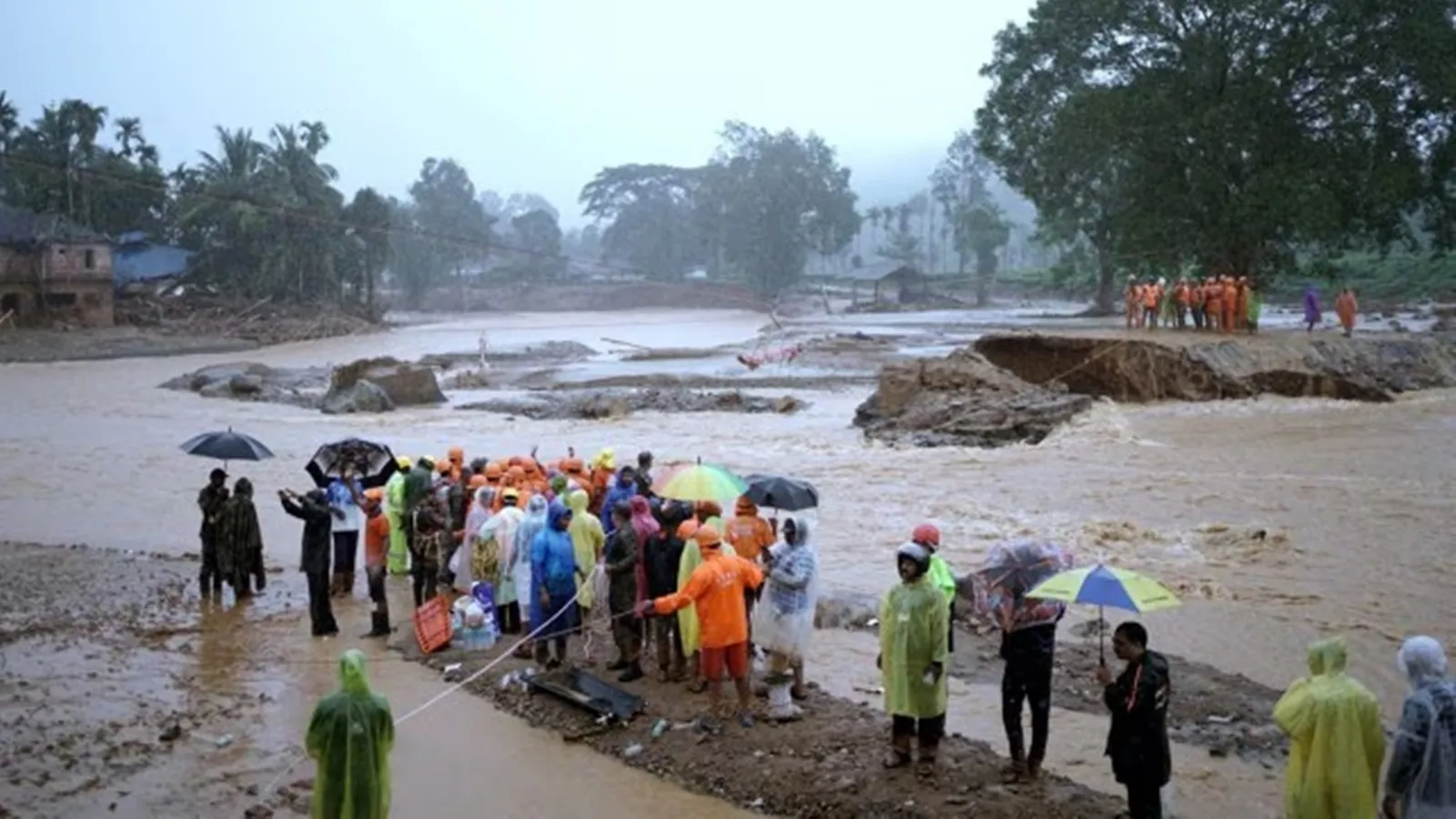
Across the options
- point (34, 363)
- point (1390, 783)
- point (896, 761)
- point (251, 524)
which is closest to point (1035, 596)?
point (896, 761)

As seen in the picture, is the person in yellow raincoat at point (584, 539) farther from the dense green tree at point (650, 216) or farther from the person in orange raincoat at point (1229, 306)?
the dense green tree at point (650, 216)

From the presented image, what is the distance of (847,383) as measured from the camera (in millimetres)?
36156

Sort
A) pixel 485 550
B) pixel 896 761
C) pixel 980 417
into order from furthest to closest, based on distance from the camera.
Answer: pixel 980 417 → pixel 485 550 → pixel 896 761

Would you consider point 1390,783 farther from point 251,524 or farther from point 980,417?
point 980,417

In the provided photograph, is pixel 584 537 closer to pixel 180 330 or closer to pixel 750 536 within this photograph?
pixel 750 536

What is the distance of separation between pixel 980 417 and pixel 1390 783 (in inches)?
734

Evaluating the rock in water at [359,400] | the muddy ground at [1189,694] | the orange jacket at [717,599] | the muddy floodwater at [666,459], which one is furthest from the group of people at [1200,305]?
the orange jacket at [717,599]

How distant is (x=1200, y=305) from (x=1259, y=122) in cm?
691

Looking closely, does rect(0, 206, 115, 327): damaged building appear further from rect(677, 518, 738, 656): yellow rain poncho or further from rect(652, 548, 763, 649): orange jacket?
rect(652, 548, 763, 649): orange jacket

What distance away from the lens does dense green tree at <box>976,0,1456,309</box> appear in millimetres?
32875

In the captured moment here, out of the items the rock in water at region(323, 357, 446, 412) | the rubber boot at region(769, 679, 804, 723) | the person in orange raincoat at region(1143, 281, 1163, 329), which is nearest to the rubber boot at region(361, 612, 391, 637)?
the rubber boot at region(769, 679, 804, 723)

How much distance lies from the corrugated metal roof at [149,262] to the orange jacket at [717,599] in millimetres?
62120

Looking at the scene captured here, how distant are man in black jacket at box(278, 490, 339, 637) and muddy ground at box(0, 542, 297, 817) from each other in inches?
34.3

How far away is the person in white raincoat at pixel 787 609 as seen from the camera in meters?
7.95
